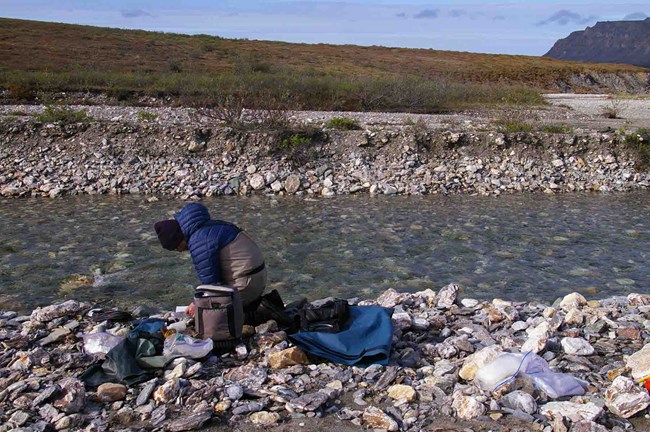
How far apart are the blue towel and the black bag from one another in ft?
0.34

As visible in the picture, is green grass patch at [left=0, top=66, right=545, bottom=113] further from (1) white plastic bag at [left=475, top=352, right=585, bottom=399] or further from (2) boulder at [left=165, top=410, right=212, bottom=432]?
(2) boulder at [left=165, top=410, right=212, bottom=432]

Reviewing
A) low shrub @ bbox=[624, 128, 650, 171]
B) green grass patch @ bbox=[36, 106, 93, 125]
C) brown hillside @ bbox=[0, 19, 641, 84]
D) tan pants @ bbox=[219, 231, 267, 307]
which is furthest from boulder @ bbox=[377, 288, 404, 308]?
brown hillside @ bbox=[0, 19, 641, 84]

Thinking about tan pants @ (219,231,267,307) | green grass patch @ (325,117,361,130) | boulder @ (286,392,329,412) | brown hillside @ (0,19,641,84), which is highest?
brown hillside @ (0,19,641,84)

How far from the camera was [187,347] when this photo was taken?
18.6 ft

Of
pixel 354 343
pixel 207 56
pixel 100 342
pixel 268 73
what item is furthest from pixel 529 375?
pixel 207 56

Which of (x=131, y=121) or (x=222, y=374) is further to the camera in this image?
(x=131, y=121)

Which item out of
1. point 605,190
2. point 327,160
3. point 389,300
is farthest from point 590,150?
point 389,300

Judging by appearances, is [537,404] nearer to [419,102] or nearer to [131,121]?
[131,121]

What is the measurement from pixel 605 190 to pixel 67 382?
15.1 metres

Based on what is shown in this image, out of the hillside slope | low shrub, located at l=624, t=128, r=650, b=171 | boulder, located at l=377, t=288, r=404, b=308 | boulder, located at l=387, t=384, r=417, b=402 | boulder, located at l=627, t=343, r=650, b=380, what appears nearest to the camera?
boulder, located at l=387, t=384, r=417, b=402

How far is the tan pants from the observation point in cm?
627

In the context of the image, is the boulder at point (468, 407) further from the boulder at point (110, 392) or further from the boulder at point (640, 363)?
the boulder at point (110, 392)

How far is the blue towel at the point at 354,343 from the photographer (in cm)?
578

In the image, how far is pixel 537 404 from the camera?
198 inches
